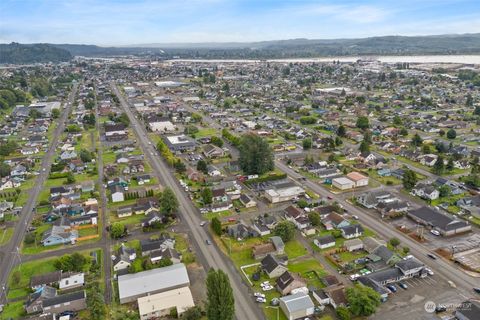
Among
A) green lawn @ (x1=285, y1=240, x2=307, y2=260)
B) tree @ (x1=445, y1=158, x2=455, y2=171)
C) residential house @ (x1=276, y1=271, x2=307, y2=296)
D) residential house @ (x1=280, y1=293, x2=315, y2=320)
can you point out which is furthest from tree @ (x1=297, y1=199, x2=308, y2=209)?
tree @ (x1=445, y1=158, x2=455, y2=171)

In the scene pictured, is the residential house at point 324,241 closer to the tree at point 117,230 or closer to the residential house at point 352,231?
the residential house at point 352,231

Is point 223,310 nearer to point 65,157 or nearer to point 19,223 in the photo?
point 19,223

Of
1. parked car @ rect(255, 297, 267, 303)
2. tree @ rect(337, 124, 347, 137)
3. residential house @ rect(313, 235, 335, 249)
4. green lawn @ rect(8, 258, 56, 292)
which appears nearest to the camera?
parked car @ rect(255, 297, 267, 303)

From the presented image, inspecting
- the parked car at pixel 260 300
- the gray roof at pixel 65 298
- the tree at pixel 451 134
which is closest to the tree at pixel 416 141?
the tree at pixel 451 134

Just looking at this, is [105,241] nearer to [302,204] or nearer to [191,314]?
[191,314]

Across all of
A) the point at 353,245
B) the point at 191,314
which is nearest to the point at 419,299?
the point at 353,245

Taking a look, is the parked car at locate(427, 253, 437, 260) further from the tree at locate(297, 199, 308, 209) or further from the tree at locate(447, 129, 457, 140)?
the tree at locate(447, 129, 457, 140)

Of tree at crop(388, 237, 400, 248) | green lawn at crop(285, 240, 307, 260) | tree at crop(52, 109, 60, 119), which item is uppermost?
tree at crop(52, 109, 60, 119)

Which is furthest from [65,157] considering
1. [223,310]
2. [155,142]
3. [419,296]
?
[419,296]
